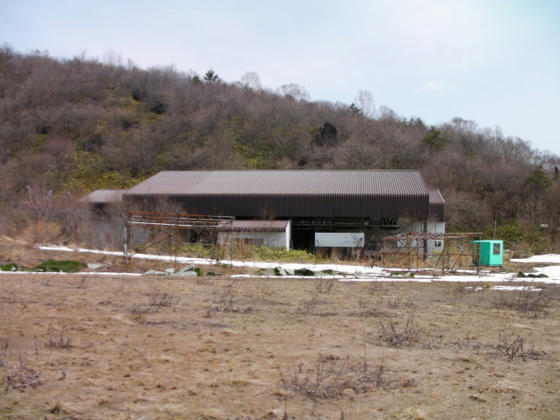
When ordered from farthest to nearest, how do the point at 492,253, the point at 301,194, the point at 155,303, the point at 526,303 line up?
1. the point at 301,194
2. the point at 492,253
3. the point at 526,303
4. the point at 155,303

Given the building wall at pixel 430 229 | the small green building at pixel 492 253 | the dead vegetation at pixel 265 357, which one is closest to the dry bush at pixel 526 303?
the dead vegetation at pixel 265 357

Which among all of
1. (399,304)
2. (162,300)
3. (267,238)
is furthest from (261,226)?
(162,300)

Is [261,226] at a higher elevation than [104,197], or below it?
below

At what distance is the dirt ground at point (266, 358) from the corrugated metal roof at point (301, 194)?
23.7 m

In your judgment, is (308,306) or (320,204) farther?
(320,204)

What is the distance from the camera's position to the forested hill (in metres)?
53.5

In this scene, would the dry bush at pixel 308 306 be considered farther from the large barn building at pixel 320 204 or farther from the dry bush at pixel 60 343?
the large barn building at pixel 320 204

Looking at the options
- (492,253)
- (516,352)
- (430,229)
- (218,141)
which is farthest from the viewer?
(218,141)

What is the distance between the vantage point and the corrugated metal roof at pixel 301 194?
35.9 m

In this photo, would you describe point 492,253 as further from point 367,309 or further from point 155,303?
point 155,303

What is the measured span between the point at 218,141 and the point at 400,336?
5981cm

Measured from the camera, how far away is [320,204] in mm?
36375

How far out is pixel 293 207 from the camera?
3669cm

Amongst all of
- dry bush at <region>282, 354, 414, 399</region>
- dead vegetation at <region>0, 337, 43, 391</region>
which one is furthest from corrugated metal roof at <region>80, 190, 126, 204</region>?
dry bush at <region>282, 354, 414, 399</region>
